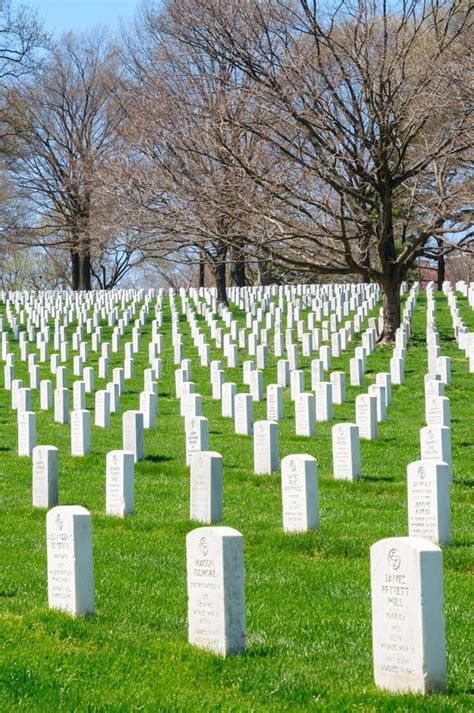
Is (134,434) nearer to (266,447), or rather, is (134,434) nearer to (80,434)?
(80,434)

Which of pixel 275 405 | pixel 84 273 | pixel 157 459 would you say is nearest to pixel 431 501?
pixel 157 459

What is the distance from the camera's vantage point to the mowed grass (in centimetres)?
576

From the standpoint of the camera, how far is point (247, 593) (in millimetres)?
7914

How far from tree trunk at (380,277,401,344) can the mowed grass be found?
1050cm

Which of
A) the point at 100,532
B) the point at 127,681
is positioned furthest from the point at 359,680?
the point at 100,532

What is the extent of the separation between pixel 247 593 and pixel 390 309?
19.0 meters

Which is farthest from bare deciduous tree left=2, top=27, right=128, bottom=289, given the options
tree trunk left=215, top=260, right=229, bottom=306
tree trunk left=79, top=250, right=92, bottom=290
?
tree trunk left=215, top=260, right=229, bottom=306

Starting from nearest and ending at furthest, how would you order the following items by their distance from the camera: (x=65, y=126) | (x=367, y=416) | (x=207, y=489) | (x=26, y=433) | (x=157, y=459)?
1. (x=207, y=489)
2. (x=157, y=459)
3. (x=26, y=433)
4. (x=367, y=416)
5. (x=65, y=126)

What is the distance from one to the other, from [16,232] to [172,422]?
36031 mm

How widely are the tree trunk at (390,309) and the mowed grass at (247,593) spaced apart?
34.5ft

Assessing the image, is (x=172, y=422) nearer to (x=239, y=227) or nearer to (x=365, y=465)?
(x=365, y=465)

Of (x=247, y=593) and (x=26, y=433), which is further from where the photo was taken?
(x=26, y=433)

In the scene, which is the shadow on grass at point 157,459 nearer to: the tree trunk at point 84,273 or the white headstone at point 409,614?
the white headstone at point 409,614

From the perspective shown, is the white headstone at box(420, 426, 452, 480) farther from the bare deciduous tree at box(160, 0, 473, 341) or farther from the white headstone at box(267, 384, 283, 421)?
the bare deciduous tree at box(160, 0, 473, 341)
